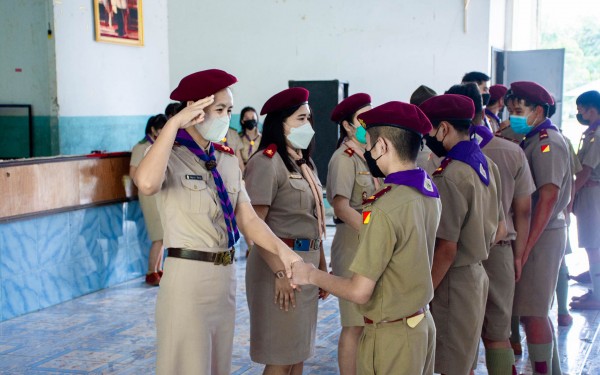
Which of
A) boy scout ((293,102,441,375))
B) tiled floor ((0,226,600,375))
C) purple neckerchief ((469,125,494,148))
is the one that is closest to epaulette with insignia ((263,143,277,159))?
boy scout ((293,102,441,375))

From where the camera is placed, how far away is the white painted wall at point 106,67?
7.59m

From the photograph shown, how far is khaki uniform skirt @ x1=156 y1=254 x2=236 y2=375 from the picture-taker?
2.70m

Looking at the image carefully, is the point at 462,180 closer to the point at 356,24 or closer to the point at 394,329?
the point at 394,329

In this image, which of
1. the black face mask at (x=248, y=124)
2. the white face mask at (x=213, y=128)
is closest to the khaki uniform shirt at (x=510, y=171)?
the white face mask at (x=213, y=128)

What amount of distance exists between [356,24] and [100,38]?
4316 mm

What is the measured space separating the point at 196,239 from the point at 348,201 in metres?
1.19

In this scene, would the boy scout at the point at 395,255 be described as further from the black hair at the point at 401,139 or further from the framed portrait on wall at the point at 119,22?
the framed portrait on wall at the point at 119,22

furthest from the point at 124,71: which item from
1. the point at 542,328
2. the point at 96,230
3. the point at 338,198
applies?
the point at 542,328

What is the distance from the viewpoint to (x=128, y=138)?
28.3 feet

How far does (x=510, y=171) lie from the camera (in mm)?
3783

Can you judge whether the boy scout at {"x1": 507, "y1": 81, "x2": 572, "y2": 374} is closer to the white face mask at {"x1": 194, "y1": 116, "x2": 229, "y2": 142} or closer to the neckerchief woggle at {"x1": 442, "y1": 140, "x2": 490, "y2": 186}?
the neckerchief woggle at {"x1": 442, "y1": 140, "x2": 490, "y2": 186}

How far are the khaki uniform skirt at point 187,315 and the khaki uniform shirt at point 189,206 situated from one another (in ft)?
0.27

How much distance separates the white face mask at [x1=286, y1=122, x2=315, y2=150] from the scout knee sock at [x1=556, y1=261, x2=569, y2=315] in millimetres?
2718

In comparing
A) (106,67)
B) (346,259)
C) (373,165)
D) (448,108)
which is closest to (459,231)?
(448,108)
